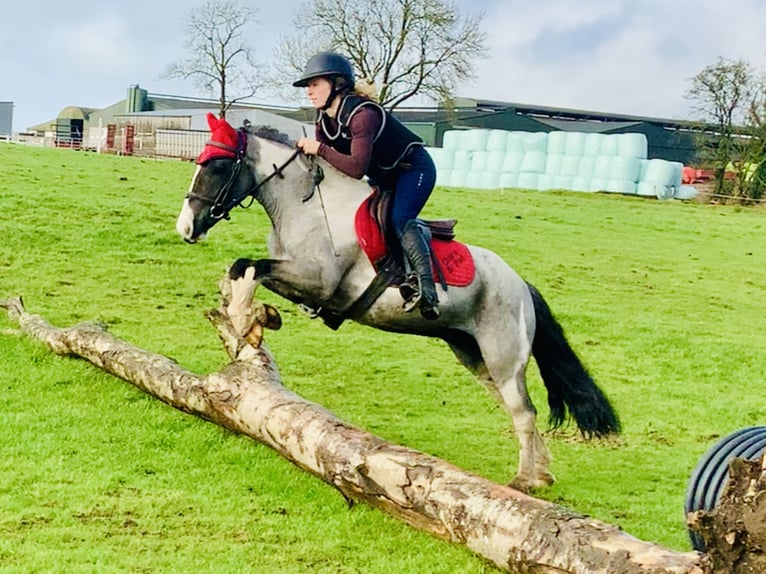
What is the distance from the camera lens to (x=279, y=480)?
697 cm

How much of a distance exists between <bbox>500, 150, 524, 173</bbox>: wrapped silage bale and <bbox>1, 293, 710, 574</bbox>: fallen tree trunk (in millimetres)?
34667

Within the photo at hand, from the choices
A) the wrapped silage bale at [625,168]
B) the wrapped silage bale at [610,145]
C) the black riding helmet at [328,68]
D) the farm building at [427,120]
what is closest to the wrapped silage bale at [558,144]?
the wrapped silage bale at [610,145]

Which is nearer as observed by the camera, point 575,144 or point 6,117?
point 575,144

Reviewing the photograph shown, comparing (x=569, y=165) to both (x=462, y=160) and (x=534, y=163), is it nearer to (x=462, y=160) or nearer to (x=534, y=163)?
(x=534, y=163)

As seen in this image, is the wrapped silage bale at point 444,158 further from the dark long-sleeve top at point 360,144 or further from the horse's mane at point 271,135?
the dark long-sleeve top at point 360,144

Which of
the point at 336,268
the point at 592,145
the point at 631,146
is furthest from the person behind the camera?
the point at 592,145

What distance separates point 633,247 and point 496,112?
41.2 metres

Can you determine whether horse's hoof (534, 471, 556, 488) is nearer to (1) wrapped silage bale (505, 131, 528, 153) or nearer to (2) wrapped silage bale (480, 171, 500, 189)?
(2) wrapped silage bale (480, 171, 500, 189)

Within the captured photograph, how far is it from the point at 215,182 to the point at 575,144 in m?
36.9

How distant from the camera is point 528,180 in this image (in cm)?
4216

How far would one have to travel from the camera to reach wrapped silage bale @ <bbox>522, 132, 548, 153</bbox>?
43125 millimetres

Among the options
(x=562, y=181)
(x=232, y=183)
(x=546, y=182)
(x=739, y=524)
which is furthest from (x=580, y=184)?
(x=739, y=524)

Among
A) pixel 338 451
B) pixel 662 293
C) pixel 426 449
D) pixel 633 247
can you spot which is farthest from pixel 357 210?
pixel 633 247

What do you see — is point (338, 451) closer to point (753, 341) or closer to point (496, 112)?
point (753, 341)
